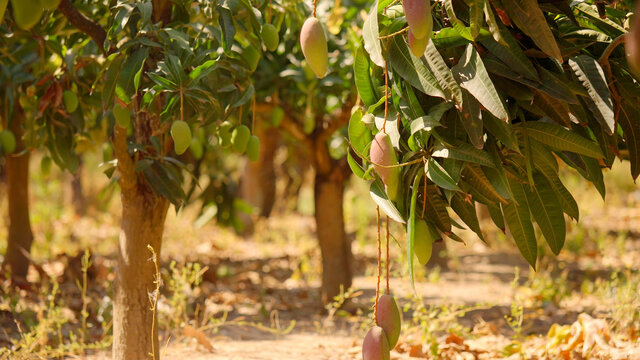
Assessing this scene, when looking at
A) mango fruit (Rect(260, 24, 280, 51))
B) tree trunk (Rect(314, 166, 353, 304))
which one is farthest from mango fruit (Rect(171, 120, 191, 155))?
tree trunk (Rect(314, 166, 353, 304))

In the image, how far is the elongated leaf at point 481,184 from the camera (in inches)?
49.1

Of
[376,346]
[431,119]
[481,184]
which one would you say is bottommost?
[376,346]

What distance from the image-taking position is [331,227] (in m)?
3.16

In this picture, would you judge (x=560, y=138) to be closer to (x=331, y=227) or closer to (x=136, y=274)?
(x=136, y=274)

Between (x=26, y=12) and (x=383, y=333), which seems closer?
(x=26, y=12)

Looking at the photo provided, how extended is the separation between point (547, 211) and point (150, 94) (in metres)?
0.97

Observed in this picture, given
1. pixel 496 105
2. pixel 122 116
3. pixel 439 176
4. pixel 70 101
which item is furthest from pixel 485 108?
pixel 70 101

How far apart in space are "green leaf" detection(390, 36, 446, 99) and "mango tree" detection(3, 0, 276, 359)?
0.44 metres

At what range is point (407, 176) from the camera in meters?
1.32

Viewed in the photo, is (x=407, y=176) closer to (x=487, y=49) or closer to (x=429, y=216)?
(x=429, y=216)

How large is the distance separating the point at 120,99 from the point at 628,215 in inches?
251

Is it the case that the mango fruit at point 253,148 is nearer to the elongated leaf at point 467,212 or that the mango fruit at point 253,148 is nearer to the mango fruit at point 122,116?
the mango fruit at point 122,116

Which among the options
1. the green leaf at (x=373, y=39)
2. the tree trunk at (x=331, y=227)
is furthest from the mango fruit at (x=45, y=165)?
the green leaf at (x=373, y=39)

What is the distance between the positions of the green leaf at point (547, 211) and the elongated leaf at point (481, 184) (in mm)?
171
